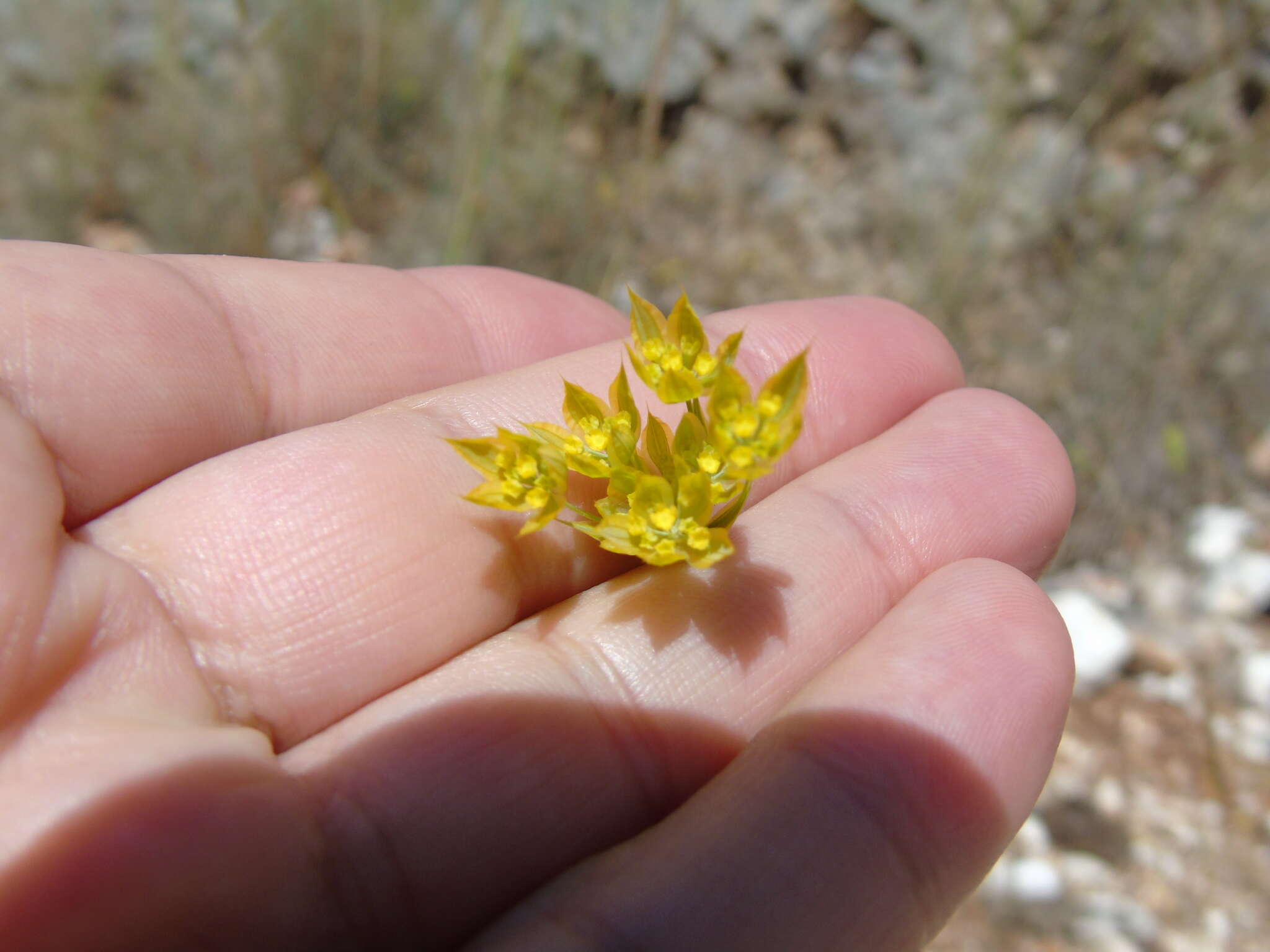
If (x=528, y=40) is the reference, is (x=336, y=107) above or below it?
below

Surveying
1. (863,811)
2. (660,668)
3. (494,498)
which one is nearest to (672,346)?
(494,498)

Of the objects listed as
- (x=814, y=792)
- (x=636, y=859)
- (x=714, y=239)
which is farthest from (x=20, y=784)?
(x=714, y=239)

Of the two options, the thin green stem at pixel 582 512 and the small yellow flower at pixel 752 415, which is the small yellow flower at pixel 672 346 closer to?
the small yellow flower at pixel 752 415

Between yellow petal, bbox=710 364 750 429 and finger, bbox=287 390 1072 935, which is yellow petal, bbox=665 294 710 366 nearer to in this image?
yellow petal, bbox=710 364 750 429

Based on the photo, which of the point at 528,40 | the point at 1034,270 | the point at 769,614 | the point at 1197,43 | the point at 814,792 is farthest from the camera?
the point at 528,40

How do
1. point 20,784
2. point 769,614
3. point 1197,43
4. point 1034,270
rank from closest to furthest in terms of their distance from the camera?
point 20,784
point 769,614
point 1197,43
point 1034,270

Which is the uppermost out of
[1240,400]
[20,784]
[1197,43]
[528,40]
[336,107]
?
[1197,43]

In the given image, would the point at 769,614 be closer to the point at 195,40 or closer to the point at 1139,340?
the point at 1139,340
